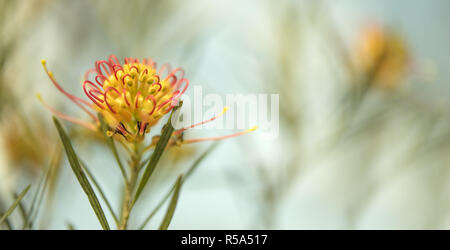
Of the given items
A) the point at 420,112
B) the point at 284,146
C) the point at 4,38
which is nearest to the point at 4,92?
the point at 4,38

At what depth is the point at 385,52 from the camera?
0.82 m

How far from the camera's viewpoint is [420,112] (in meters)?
0.81

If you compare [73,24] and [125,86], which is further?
[73,24]

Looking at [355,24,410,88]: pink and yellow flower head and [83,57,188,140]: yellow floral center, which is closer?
[83,57,188,140]: yellow floral center

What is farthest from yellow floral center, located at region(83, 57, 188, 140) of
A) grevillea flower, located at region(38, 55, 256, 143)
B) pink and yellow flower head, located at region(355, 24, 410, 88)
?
pink and yellow flower head, located at region(355, 24, 410, 88)

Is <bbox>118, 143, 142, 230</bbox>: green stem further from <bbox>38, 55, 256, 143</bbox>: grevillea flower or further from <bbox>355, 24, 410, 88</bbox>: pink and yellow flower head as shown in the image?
<bbox>355, 24, 410, 88</bbox>: pink and yellow flower head

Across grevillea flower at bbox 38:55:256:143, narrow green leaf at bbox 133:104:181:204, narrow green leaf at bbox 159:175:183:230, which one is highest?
grevillea flower at bbox 38:55:256:143

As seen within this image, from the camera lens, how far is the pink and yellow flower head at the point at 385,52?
2.75ft

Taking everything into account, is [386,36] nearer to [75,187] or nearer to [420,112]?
[420,112]

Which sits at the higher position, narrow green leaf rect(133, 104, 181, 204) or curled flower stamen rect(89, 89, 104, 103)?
curled flower stamen rect(89, 89, 104, 103)

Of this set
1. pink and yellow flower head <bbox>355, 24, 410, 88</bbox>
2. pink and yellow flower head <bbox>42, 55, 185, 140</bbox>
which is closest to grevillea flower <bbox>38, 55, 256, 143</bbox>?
pink and yellow flower head <bbox>42, 55, 185, 140</bbox>

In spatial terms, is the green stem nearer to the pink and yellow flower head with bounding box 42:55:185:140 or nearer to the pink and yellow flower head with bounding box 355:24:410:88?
the pink and yellow flower head with bounding box 42:55:185:140

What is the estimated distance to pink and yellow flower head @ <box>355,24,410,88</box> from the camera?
33.0 inches
